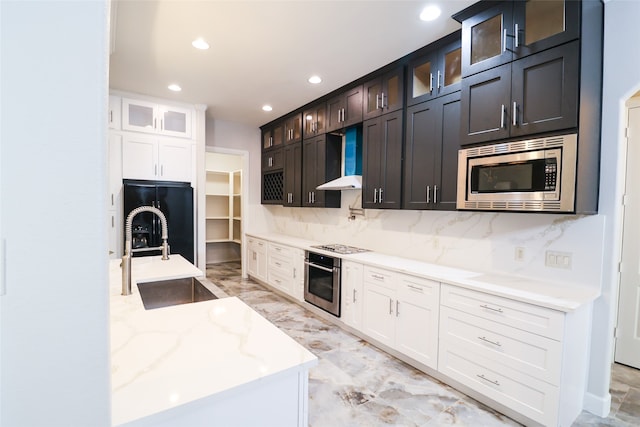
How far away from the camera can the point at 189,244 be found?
14.9 ft

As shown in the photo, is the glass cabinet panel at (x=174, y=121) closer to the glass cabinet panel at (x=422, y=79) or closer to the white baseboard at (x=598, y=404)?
the glass cabinet panel at (x=422, y=79)

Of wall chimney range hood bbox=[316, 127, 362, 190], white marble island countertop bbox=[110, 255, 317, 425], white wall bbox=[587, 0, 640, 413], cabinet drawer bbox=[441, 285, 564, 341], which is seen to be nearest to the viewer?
white marble island countertop bbox=[110, 255, 317, 425]

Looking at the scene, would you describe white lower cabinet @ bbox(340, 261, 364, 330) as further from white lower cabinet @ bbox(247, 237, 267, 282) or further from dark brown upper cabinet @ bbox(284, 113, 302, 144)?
dark brown upper cabinet @ bbox(284, 113, 302, 144)

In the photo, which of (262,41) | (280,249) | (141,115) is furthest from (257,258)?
(262,41)

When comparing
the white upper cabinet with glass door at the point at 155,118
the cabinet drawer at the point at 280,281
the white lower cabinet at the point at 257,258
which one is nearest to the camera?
the white upper cabinet with glass door at the point at 155,118

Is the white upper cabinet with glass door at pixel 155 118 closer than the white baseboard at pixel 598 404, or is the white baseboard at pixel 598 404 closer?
the white baseboard at pixel 598 404

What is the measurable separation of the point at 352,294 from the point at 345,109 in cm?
218

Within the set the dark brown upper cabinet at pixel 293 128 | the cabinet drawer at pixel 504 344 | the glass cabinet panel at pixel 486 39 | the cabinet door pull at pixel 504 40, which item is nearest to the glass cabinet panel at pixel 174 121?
the dark brown upper cabinet at pixel 293 128

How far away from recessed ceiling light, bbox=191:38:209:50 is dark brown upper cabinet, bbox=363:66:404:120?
66.5 inches

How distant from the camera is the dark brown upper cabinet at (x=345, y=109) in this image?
146 inches

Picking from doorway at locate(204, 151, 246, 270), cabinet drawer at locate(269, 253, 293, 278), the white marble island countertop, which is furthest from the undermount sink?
doorway at locate(204, 151, 246, 270)

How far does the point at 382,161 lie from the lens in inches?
132

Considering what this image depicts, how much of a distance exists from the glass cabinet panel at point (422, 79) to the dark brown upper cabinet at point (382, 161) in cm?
24

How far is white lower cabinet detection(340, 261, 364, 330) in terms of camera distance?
3242mm
